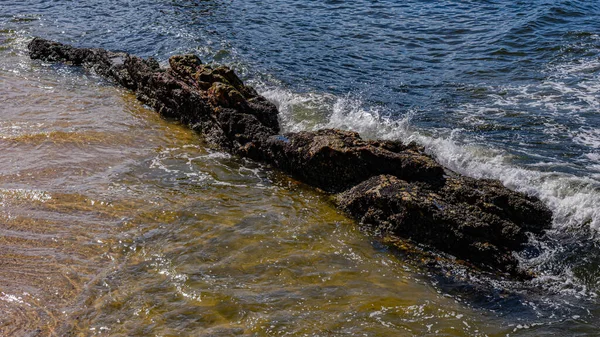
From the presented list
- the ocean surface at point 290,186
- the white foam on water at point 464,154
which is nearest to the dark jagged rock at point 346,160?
the ocean surface at point 290,186

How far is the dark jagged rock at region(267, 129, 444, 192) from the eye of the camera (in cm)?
770

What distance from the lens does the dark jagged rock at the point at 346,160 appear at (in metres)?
7.70

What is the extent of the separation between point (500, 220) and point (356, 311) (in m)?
2.70

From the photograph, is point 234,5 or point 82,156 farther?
point 234,5

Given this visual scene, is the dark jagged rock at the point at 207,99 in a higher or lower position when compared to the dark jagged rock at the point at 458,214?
higher

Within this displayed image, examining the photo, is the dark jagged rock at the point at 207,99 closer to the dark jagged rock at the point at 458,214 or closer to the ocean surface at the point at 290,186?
the ocean surface at the point at 290,186

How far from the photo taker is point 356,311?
5391 mm

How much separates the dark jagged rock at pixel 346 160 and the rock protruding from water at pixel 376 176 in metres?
0.02

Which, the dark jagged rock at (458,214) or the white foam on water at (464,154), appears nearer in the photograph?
the dark jagged rock at (458,214)

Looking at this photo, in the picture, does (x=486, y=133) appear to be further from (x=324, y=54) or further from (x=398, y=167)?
(x=324, y=54)

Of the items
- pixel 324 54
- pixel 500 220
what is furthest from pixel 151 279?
pixel 324 54

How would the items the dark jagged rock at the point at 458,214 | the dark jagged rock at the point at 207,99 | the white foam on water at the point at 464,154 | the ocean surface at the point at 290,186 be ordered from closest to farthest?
1. the ocean surface at the point at 290,186
2. the dark jagged rock at the point at 458,214
3. the white foam on water at the point at 464,154
4. the dark jagged rock at the point at 207,99

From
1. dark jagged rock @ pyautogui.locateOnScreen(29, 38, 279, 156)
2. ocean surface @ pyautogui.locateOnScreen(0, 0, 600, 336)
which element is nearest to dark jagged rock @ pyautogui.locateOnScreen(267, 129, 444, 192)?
ocean surface @ pyautogui.locateOnScreen(0, 0, 600, 336)

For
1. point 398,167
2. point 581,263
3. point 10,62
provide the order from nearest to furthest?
point 581,263 < point 398,167 < point 10,62
